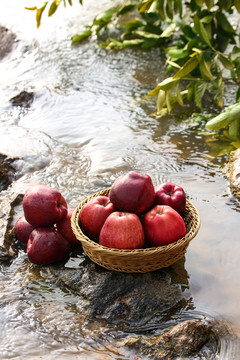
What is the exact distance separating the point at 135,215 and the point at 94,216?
0.84 ft

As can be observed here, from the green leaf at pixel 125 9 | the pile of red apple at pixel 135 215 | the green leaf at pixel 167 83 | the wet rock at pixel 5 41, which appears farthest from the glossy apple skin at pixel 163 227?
the wet rock at pixel 5 41

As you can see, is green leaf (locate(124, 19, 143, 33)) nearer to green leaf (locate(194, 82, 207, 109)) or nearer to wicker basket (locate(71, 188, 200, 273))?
green leaf (locate(194, 82, 207, 109))

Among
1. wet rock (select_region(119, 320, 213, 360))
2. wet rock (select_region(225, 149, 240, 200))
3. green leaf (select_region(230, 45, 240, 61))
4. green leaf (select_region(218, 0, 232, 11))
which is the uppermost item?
green leaf (select_region(218, 0, 232, 11))

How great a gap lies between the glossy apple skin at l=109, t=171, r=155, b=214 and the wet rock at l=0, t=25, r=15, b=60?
17.5ft

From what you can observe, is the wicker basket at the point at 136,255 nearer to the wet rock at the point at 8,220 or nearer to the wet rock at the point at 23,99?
the wet rock at the point at 8,220

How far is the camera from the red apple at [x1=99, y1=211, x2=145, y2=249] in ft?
7.94

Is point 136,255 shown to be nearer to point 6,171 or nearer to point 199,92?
point 6,171

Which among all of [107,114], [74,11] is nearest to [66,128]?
[107,114]

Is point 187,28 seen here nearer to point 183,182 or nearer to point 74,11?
point 183,182

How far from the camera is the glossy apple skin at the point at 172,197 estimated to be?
2659 mm

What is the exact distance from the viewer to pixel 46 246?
2.71m

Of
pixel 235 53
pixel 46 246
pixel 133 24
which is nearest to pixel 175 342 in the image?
pixel 46 246

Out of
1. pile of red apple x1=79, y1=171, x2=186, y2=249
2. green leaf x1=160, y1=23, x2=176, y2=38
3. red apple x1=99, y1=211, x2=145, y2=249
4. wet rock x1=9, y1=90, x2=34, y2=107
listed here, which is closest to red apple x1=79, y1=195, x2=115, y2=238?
pile of red apple x1=79, y1=171, x2=186, y2=249

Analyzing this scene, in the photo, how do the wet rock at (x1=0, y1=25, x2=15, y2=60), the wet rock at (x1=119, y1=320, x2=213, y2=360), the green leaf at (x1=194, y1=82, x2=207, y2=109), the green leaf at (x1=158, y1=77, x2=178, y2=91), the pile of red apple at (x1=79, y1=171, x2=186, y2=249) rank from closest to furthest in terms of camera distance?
the wet rock at (x1=119, y1=320, x2=213, y2=360), the pile of red apple at (x1=79, y1=171, x2=186, y2=249), the green leaf at (x1=158, y1=77, x2=178, y2=91), the green leaf at (x1=194, y1=82, x2=207, y2=109), the wet rock at (x1=0, y1=25, x2=15, y2=60)
